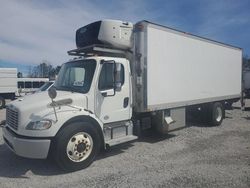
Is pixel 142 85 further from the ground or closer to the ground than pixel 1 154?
further from the ground

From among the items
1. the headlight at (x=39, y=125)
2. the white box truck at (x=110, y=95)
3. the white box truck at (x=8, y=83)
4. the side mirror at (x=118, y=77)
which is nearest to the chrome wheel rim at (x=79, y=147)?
the white box truck at (x=110, y=95)

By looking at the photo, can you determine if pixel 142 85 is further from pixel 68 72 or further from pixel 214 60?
pixel 214 60

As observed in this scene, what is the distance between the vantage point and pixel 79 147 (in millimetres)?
5359

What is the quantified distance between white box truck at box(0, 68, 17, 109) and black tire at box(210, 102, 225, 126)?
54.7 feet

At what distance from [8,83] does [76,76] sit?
54.5 feet

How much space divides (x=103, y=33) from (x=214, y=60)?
5.61 m

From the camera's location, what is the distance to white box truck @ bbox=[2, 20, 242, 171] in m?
5.04

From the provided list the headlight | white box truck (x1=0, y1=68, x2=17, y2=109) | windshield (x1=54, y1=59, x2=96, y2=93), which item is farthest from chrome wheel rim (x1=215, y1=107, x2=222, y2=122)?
white box truck (x1=0, y1=68, x2=17, y2=109)

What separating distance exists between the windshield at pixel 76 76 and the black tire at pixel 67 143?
90 centimetres

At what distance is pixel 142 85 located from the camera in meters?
6.74

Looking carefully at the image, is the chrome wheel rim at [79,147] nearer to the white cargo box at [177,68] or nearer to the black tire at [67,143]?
the black tire at [67,143]

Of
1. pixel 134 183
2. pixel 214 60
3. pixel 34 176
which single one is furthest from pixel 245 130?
pixel 34 176

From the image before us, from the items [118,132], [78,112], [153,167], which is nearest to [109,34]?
[78,112]

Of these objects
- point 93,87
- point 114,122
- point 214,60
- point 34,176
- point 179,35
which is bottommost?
point 34,176
